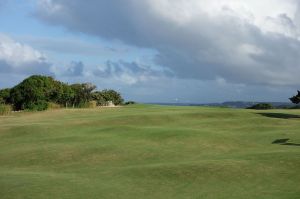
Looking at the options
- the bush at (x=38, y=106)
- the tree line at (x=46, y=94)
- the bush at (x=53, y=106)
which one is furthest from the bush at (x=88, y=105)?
the bush at (x=38, y=106)

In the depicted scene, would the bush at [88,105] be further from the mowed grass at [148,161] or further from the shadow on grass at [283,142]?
the shadow on grass at [283,142]

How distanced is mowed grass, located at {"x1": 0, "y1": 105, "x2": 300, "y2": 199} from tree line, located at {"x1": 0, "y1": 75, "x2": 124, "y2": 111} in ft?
90.4

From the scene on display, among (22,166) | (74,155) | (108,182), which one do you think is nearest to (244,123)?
(74,155)

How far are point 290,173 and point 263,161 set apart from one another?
1.70 meters

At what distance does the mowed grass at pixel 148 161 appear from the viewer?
14555 mm

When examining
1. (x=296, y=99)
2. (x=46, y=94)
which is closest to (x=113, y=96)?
(x=46, y=94)

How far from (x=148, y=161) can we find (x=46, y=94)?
4444 centimetres

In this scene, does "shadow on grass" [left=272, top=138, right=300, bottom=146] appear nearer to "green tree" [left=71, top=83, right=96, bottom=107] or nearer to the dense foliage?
the dense foliage

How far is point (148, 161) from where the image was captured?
67.6ft

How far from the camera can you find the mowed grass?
14.6m

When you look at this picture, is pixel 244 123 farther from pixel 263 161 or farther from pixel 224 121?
pixel 263 161

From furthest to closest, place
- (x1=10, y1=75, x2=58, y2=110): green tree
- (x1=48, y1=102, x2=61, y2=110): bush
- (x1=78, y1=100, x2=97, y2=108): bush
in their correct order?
1. (x1=78, y1=100, x2=97, y2=108): bush
2. (x1=10, y1=75, x2=58, y2=110): green tree
3. (x1=48, y1=102, x2=61, y2=110): bush

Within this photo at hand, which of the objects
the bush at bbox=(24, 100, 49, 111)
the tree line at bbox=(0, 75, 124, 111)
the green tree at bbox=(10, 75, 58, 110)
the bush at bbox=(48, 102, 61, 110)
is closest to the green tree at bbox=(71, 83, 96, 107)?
the tree line at bbox=(0, 75, 124, 111)

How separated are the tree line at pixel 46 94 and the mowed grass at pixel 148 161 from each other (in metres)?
27.6
